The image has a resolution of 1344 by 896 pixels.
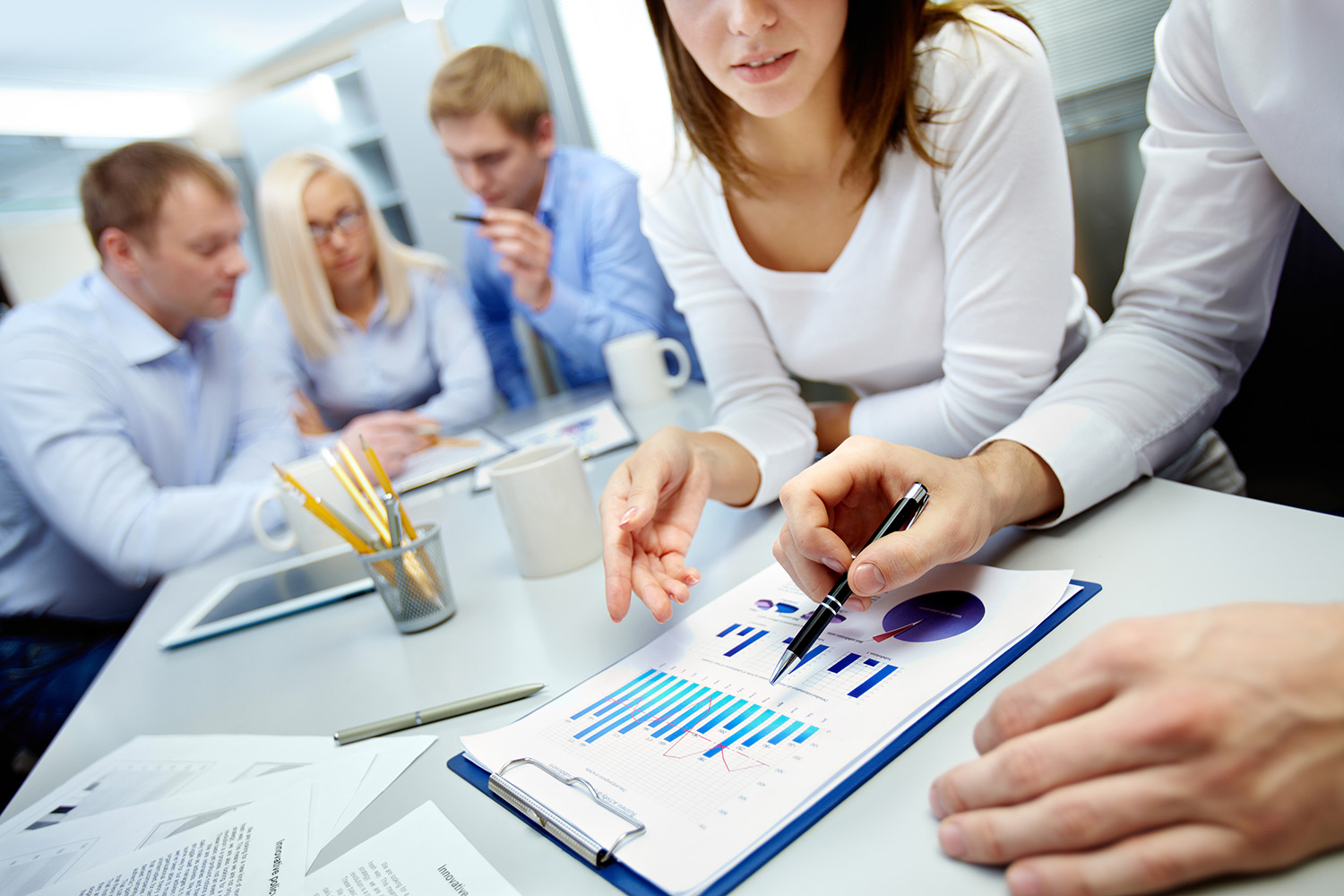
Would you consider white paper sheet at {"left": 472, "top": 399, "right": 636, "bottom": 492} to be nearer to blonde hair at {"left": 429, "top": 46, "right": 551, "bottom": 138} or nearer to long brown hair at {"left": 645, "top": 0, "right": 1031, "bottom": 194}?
long brown hair at {"left": 645, "top": 0, "right": 1031, "bottom": 194}

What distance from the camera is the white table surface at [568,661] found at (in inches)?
13.4

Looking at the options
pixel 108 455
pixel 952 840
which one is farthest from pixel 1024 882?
pixel 108 455

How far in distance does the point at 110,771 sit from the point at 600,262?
1.58 m

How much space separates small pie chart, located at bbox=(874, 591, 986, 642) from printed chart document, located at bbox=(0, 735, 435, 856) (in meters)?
0.31

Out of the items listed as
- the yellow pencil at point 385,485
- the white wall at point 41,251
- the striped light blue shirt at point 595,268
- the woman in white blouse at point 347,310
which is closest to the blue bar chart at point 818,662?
the yellow pencil at point 385,485

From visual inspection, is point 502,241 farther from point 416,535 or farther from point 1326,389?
point 1326,389

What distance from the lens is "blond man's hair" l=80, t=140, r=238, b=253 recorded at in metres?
1.71

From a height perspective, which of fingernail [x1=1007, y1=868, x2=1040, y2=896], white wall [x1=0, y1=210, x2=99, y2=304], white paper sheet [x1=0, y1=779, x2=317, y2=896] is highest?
white wall [x1=0, y1=210, x2=99, y2=304]

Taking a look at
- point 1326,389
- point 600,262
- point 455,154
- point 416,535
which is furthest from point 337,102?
point 1326,389

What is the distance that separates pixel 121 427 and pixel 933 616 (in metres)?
1.58

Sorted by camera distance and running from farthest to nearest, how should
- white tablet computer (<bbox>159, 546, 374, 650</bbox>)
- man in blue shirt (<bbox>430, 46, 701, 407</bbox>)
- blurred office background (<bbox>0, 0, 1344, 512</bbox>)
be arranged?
1. man in blue shirt (<bbox>430, 46, 701, 407</bbox>)
2. blurred office background (<bbox>0, 0, 1344, 512</bbox>)
3. white tablet computer (<bbox>159, 546, 374, 650</bbox>)

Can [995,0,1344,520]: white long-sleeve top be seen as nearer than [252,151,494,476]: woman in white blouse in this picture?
Yes

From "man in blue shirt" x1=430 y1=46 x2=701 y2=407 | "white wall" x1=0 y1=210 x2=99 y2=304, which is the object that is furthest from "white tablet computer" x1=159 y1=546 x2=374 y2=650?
"white wall" x1=0 y1=210 x2=99 y2=304

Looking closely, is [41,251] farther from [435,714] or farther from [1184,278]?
[1184,278]
